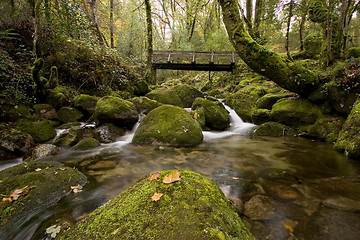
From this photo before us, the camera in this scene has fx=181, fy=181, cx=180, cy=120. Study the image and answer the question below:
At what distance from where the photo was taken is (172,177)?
1.61 metres

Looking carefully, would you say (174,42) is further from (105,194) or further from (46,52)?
(105,194)

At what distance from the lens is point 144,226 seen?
1207 millimetres

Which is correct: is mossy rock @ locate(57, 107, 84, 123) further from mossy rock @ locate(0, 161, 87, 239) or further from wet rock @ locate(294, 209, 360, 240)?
wet rock @ locate(294, 209, 360, 240)

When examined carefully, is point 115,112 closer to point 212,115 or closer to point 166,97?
point 212,115

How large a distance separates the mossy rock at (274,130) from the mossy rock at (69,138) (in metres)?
6.49

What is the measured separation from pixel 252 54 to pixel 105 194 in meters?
6.43

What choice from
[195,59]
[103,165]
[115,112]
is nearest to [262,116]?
[115,112]

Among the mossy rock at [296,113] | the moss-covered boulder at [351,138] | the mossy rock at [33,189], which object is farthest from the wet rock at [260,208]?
the mossy rock at [296,113]

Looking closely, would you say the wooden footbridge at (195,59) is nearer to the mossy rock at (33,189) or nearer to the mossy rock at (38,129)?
the mossy rock at (38,129)

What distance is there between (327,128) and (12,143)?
9.41 metres

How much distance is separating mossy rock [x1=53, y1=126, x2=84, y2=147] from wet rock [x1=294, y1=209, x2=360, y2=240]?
5807mm

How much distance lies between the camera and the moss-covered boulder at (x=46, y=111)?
6.46 meters

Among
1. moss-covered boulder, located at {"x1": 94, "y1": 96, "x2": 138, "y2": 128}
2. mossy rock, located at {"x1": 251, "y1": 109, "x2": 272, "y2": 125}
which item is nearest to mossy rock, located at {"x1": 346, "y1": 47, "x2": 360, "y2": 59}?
mossy rock, located at {"x1": 251, "y1": 109, "x2": 272, "y2": 125}

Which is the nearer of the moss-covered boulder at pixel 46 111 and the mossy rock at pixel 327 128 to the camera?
the mossy rock at pixel 327 128
